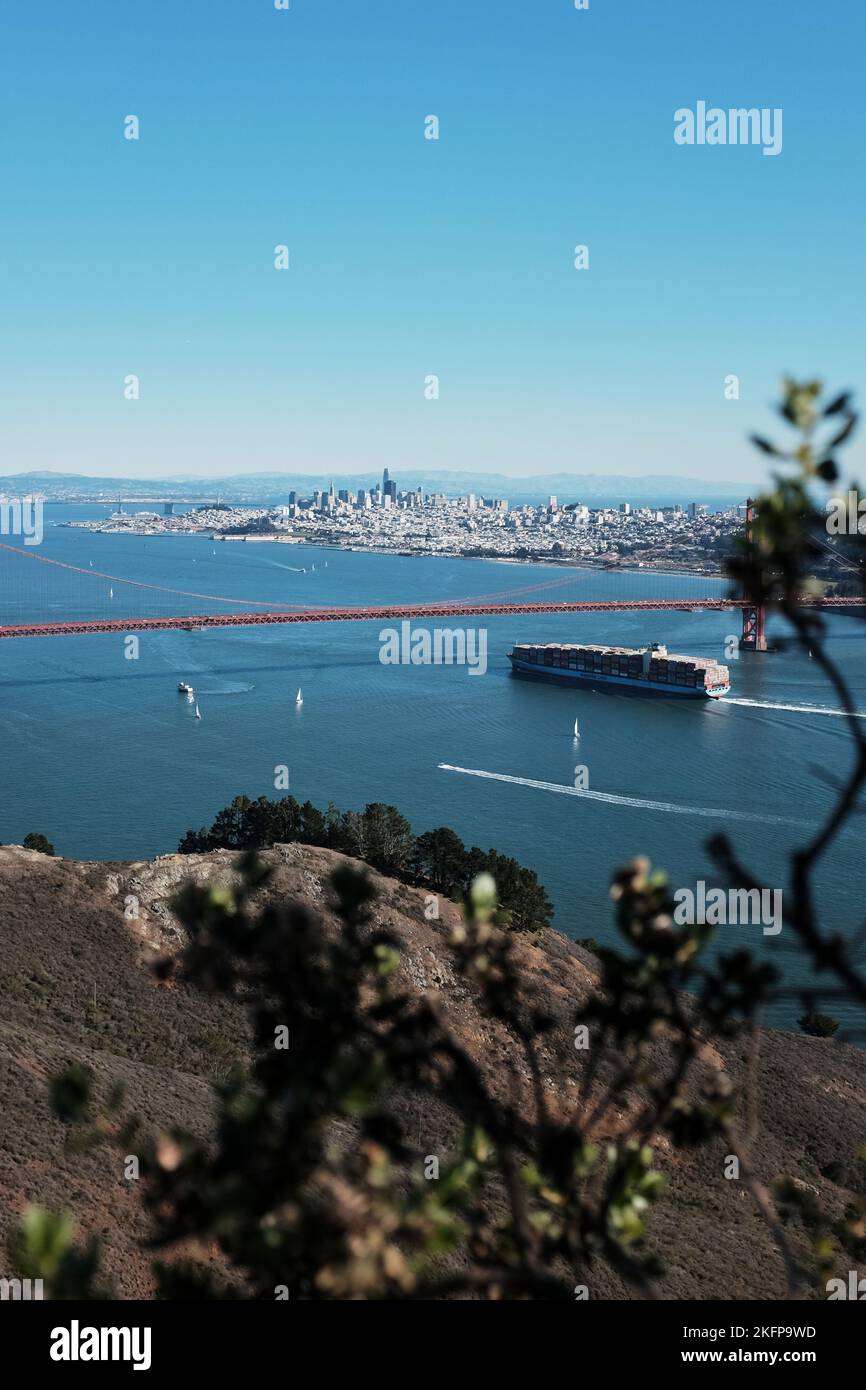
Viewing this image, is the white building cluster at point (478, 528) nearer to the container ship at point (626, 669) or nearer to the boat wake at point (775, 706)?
the container ship at point (626, 669)

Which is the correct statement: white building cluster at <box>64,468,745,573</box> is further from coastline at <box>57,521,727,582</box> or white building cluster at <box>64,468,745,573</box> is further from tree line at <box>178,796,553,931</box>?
tree line at <box>178,796,553,931</box>

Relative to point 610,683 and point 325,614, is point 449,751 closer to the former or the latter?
point 610,683

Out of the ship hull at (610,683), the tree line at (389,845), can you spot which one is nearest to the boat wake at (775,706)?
the ship hull at (610,683)

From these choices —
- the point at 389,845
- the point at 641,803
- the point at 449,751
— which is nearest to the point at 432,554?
the point at 449,751

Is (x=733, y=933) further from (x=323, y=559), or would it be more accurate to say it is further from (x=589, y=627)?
(x=323, y=559)

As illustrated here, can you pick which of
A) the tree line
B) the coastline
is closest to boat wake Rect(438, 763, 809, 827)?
the tree line
